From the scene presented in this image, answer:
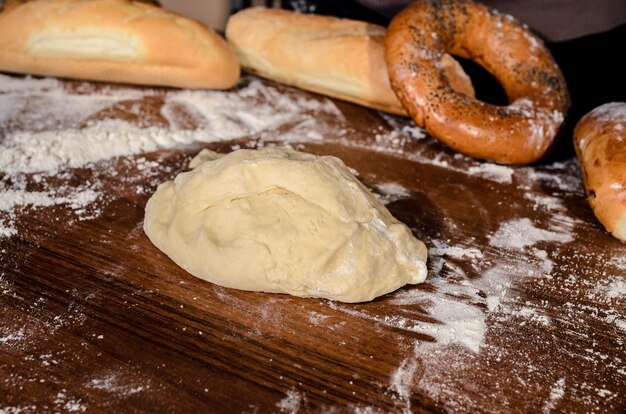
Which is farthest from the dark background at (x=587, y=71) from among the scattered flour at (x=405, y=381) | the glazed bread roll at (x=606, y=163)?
the scattered flour at (x=405, y=381)

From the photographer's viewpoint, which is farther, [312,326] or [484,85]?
[484,85]

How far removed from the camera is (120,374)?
105cm

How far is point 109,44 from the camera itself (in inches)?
A: 83.5

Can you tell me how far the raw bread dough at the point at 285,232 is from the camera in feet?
4.01

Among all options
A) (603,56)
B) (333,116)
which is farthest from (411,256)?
(603,56)

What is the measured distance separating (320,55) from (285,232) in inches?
42.9

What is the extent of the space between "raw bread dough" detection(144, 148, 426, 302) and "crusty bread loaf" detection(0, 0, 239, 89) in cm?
87

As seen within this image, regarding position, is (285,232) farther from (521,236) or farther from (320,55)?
(320,55)


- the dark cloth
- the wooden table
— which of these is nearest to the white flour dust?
the wooden table

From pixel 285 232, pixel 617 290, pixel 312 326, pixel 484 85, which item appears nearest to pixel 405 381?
pixel 312 326

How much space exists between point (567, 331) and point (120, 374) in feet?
3.00

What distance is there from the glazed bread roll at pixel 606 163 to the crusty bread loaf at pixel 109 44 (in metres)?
1.26

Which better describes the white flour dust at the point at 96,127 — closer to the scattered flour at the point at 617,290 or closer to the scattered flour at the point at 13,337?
the scattered flour at the point at 13,337

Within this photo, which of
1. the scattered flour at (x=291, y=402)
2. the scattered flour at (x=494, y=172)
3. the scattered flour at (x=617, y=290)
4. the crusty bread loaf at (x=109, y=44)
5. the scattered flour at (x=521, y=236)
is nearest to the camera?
the scattered flour at (x=291, y=402)
